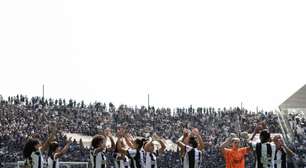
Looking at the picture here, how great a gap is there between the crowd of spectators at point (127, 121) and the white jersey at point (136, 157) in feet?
67.0

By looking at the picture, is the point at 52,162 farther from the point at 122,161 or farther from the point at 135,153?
the point at 135,153

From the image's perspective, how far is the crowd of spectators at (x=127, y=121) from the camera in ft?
124

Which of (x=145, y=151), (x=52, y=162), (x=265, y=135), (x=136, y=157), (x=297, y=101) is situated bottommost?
(x=52, y=162)

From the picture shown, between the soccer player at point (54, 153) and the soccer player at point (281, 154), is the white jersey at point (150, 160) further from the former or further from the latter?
the soccer player at point (281, 154)

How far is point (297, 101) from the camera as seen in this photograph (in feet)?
164

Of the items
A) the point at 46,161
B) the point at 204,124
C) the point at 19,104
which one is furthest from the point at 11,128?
the point at 46,161

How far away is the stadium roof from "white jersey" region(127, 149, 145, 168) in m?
34.0

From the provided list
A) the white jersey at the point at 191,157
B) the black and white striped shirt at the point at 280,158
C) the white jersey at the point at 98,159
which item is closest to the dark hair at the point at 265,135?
the black and white striped shirt at the point at 280,158

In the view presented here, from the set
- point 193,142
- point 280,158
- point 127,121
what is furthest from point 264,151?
point 127,121

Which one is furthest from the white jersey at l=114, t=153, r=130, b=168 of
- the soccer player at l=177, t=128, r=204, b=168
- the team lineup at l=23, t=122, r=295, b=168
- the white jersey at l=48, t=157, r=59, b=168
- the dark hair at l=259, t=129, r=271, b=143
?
the dark hair at l=259, t=129, r=271, b=143

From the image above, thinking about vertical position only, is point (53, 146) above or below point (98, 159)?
above

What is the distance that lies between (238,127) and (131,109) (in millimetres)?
8291

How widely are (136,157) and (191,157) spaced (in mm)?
1242

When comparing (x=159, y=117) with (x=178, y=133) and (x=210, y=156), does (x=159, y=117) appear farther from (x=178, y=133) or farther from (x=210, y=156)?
(x=210, y=156)
